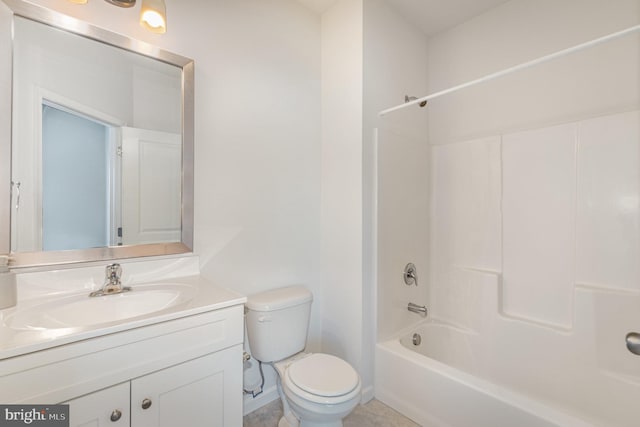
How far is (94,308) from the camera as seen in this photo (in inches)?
44.9

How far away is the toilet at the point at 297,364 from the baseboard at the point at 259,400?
204mm

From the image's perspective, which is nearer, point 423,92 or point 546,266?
point 546,266

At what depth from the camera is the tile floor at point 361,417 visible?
164cm

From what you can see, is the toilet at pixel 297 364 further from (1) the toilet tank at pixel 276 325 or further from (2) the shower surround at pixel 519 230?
(2) the shower surround at pixel 519 230

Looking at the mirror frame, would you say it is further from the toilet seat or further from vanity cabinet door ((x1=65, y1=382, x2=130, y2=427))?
the toilet seat

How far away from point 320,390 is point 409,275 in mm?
1117

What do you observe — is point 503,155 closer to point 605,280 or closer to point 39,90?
point 605,280

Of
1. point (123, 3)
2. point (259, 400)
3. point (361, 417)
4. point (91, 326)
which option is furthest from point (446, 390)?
point (123, 3)

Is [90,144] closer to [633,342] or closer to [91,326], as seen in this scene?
[91,326]

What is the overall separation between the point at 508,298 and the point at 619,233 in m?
0.71

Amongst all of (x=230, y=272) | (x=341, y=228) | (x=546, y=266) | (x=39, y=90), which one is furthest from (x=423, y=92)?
(x=39, y=90)

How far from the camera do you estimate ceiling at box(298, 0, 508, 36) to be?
78.4 inches

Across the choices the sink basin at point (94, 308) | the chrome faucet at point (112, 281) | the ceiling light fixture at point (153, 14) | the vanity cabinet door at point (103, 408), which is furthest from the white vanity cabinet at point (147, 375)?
the ceiling light fixture at point (153, 14)

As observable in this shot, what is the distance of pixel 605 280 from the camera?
5.33 ft
